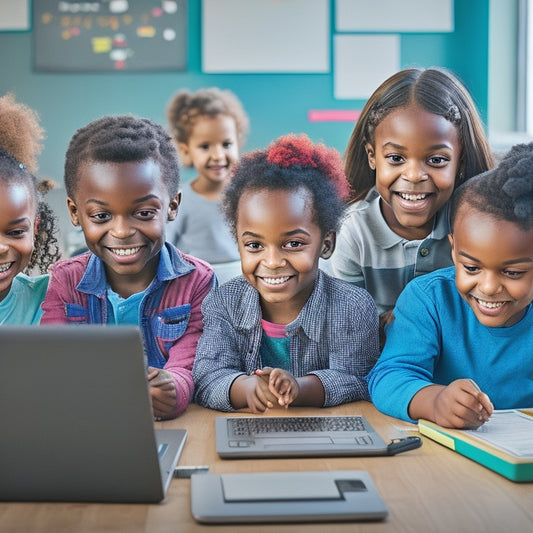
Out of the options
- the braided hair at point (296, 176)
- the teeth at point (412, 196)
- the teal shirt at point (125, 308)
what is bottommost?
the teal shirt at point (125, 308)

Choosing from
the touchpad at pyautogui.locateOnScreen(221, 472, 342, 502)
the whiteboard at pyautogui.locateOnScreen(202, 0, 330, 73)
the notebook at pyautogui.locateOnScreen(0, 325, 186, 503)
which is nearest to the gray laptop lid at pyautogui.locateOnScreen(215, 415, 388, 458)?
the touchpad at pyautogui.locateOnScreen(221, 472, 342, 502)

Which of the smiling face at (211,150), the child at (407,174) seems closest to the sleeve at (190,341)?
the child at (407,174)

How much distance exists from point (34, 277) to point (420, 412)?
913mm

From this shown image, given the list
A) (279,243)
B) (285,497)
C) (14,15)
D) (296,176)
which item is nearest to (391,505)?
(285,497)

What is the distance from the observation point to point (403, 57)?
11.8ft

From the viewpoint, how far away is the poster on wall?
356cm

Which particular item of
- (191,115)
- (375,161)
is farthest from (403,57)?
(375,161)

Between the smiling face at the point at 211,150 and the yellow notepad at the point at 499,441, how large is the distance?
2.27m

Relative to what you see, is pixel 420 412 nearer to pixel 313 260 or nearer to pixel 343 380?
pixel 343 380

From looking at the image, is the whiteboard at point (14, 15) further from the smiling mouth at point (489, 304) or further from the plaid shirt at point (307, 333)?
the smiling mouth at point (489, 304)

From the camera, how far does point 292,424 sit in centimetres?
113

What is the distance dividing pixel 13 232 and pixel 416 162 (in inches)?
34.3

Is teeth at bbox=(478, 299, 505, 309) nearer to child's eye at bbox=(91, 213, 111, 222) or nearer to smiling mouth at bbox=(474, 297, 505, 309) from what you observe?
smiling mouth at bbox=(474, 297, 505, 309)

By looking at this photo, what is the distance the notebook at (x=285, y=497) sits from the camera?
76 cm
